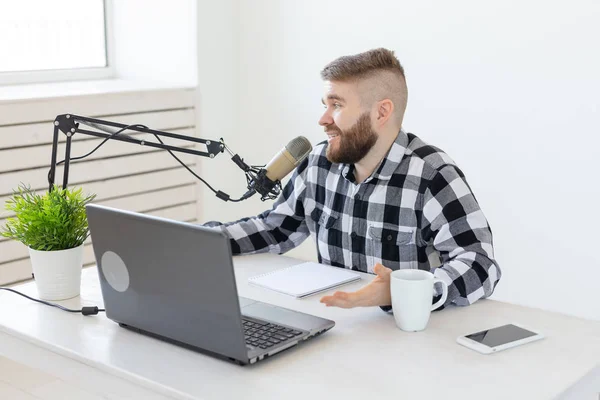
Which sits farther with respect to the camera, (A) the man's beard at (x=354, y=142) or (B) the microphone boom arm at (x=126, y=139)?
(A) the man's beard at (x=354, y=142)

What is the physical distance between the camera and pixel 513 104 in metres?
3.18

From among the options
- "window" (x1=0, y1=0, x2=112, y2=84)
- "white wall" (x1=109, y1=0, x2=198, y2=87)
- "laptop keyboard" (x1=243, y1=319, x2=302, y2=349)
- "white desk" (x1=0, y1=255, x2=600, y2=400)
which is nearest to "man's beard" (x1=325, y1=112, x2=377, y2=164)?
"white desk" (x1=0, y1=255, x2=600, y2=400)

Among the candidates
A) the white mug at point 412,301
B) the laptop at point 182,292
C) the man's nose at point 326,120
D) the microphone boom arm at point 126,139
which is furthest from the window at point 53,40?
the white mug at point 412,301

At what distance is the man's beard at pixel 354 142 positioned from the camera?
6.92 feet

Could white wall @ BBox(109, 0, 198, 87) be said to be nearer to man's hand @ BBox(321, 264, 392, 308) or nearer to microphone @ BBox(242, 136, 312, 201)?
microphone @ BBox(242, 136, 312, 201)

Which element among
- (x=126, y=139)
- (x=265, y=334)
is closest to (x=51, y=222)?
(x=126, y=139)

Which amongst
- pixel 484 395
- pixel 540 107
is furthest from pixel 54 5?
pixel 484 395

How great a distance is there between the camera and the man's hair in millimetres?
2146

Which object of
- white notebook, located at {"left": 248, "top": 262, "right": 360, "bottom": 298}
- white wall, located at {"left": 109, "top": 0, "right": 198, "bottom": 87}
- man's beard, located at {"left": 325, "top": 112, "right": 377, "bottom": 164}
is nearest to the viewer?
white notebook, located at {"left": 248, "top": 262, "right": 360, "bottom": 298}

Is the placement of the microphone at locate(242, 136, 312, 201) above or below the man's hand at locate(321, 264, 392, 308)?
above

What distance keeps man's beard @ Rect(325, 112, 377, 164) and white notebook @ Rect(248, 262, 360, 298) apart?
0.92ft

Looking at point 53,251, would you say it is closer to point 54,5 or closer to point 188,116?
point 188,116

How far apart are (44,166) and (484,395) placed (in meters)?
2.41

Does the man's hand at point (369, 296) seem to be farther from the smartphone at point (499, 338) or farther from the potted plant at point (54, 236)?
the potted plant at point (54, 236)
